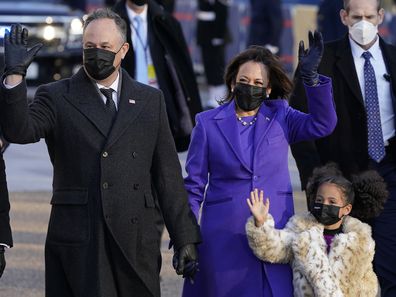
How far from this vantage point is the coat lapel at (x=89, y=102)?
5895 millimetres

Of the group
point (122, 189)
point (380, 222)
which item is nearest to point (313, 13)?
point (380, 222)

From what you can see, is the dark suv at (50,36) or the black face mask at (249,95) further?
the dark suv at (50,36)

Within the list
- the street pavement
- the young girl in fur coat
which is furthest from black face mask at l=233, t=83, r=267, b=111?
the street pavement

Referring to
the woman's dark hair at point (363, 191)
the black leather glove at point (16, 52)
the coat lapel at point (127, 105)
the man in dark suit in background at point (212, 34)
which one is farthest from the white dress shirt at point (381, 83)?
the man in dark suit in background at point (212, 34)

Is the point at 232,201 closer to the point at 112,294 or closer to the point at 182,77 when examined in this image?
the point at 112,294

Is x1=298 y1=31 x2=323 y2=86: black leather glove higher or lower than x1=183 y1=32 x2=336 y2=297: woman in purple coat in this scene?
higher

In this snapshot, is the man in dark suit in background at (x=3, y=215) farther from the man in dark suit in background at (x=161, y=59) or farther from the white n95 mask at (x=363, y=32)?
the man in dark suit in background at (x=161, y=59)

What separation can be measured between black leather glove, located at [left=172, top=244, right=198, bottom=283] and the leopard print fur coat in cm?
34

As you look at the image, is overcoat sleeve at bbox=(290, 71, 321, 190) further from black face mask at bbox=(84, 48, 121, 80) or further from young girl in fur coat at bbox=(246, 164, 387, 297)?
black face mask at bbox=(84, 48, 121, 80)

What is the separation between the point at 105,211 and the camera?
5.85 meters

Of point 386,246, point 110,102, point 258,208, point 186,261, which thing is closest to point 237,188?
point 258,208

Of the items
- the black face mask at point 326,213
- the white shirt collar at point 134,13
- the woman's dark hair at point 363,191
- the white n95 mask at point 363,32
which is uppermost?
the white shirt collar at point 134,13

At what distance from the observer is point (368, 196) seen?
6750 mm

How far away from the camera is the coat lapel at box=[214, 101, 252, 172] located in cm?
645
